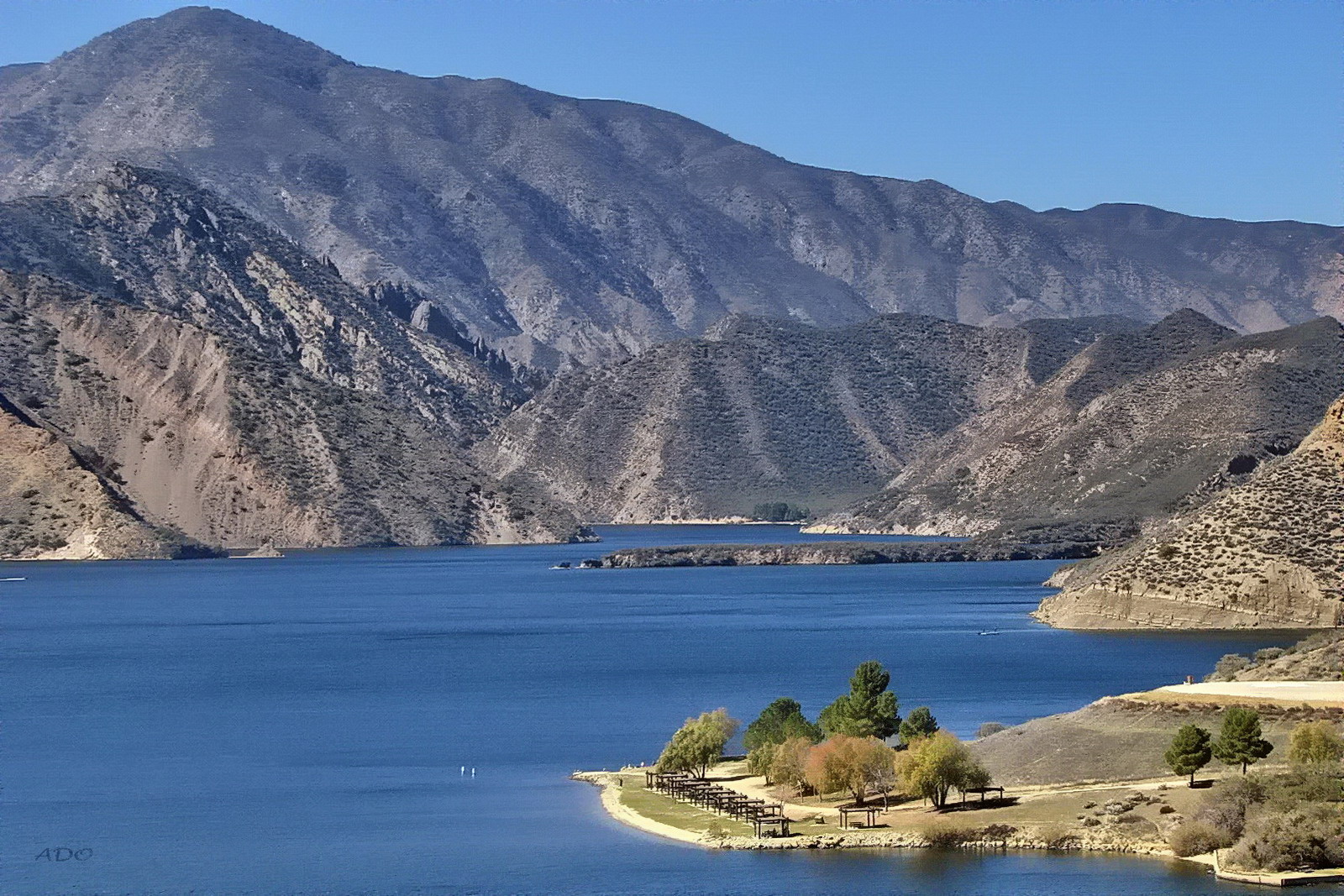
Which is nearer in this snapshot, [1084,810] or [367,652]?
[1084,810]

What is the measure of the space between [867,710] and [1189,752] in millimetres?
13507

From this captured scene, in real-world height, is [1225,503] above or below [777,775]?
above

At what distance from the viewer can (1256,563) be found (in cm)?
11688

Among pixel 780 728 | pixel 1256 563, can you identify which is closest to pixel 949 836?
pixel 780 728

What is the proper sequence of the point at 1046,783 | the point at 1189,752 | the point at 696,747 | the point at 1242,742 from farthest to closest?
the point at 696,747 → the point at 1046,783 → the point at 1242,742 → the point at 1189,752

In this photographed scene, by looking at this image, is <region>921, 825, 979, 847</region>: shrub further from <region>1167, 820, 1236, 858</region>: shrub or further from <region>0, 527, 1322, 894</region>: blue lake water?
<region>1167, 820, 1236, 858</region>: shrub

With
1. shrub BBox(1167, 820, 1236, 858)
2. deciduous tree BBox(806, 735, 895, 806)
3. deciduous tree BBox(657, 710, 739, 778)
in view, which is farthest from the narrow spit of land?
deciduous tree BBox(657, 710, 739, 778)

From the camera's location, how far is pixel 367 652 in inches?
5005

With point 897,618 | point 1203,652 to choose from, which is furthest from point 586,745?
point 897,618

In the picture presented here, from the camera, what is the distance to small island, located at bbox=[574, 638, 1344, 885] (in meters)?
56.7

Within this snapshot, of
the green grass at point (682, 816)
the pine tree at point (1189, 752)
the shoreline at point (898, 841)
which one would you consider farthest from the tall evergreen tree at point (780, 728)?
the pine tree at point (1189, 752)

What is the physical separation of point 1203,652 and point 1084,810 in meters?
49.9

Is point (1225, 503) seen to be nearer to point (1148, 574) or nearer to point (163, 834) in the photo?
point (1148, 574)

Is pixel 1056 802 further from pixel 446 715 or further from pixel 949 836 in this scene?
pixel 446 715
